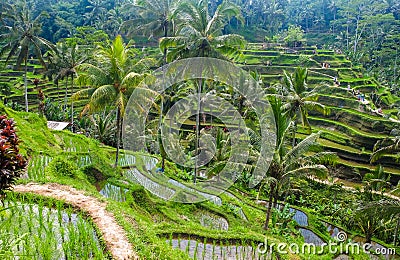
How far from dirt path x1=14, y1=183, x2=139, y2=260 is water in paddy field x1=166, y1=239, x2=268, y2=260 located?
1316 mm

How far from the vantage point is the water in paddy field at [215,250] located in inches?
283

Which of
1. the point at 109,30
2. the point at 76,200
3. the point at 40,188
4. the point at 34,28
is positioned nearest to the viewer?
the point at 76,200

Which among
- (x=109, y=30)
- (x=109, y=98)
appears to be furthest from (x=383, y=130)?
(x=109, y=30)

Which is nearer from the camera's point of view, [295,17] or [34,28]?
[34,28]

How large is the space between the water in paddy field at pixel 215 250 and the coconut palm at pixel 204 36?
26.0 feet

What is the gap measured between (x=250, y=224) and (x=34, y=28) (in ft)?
59.8

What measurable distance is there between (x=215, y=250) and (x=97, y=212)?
2.73m

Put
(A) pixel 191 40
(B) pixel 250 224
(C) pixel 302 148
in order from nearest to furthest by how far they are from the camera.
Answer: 1. (C) pixel 302 148
2. (B) pixel 250 224
3. (A) pixel 191 40

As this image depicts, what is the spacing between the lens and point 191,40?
1348 cm

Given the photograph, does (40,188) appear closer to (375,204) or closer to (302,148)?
(302,148)

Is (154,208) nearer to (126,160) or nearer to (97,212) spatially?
(97,212)

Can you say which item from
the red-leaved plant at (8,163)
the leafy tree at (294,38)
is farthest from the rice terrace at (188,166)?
the leafy tree at (294,38)

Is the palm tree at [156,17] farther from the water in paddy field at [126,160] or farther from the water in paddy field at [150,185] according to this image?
the water in paddy field at [150,185]

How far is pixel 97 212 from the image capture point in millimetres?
7109
